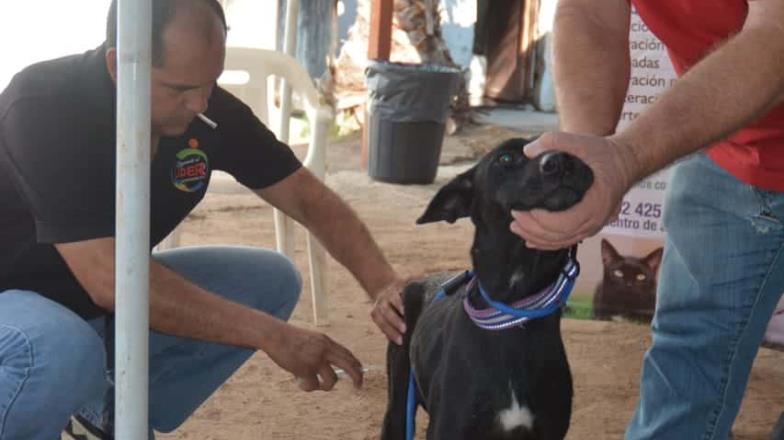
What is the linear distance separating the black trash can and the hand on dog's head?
5759mm

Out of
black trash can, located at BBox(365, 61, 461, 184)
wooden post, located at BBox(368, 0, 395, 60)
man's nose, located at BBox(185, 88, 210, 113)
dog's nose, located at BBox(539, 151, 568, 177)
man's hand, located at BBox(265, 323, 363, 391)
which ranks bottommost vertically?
black trash can, located at BBox(365, 61, 461, 184)

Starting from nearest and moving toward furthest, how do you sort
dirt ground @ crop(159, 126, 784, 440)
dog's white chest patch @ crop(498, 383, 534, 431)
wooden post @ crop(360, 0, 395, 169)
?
dog's white chest patch @ crop(498, 383, 534, 431), dirt ground @ crop(159, 126, 784, 440), wooden post @ crop(360, 0, 395, 169)

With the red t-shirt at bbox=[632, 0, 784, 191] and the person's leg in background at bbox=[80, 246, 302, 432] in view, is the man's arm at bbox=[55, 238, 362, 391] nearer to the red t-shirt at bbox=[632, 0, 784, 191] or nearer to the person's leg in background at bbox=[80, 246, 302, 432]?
the person's leg in background at bbox=[80, 246, 302, 432]

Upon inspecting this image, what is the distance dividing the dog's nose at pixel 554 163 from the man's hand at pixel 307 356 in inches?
33.7

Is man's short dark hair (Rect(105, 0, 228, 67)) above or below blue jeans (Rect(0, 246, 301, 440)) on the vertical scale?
above

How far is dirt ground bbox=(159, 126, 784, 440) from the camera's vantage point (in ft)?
13.0

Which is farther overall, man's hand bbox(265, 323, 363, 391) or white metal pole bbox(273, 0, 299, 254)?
white metal pole bbox(273, 0, 299, 254)

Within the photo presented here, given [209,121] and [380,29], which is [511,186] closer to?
[209,121]

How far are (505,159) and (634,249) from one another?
2995mm

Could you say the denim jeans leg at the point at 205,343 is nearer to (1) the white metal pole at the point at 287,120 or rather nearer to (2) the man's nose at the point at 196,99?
(2) the man's nose at the point at 196,99

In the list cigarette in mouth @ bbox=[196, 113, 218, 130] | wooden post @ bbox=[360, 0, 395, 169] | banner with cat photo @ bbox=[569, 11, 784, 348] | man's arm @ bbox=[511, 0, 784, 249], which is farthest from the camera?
wooden post @ bbox=[360, 0, 395, 169]

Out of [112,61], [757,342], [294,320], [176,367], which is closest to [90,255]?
[112,61]

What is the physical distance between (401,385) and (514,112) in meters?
9.39

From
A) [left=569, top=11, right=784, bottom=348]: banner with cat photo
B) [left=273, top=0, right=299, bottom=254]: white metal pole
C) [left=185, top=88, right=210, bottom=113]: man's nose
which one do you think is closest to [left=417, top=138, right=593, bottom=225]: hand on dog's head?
[left=185, top=88, right=210, bottom=113]: man's nose
